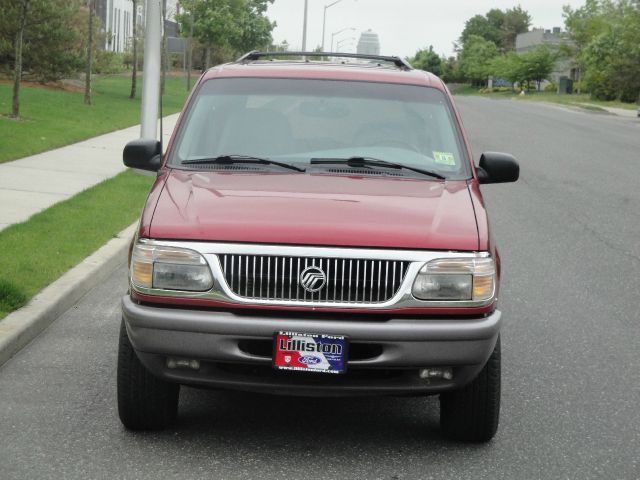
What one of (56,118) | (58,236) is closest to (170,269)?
(58,236)

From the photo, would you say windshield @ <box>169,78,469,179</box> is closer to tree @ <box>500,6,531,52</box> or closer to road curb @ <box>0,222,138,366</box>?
road curb @ <box>0,222,138,366</box>

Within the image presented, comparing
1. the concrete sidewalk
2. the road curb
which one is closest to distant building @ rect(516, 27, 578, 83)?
the concrete sidewalk

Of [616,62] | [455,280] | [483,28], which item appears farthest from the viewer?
[483,28]

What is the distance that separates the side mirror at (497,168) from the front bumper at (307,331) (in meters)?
1.44

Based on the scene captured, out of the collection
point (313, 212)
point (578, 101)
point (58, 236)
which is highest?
point (313, 212)

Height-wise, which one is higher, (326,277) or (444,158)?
(444,158)

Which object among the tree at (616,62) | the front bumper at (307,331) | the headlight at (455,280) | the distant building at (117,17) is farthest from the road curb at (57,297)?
the distant building at (117,17)

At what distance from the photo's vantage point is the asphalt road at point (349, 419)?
4.57 m

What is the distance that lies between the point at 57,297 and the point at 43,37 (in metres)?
25.5

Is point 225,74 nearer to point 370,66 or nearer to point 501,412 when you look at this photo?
point 370,66

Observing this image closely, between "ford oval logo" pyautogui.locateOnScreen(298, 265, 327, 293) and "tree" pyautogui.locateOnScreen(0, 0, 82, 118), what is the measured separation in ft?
71.8

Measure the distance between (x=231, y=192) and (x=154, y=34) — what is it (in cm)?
1141

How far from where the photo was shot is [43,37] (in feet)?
102

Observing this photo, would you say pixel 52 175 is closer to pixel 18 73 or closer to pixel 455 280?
pixel 18 73
